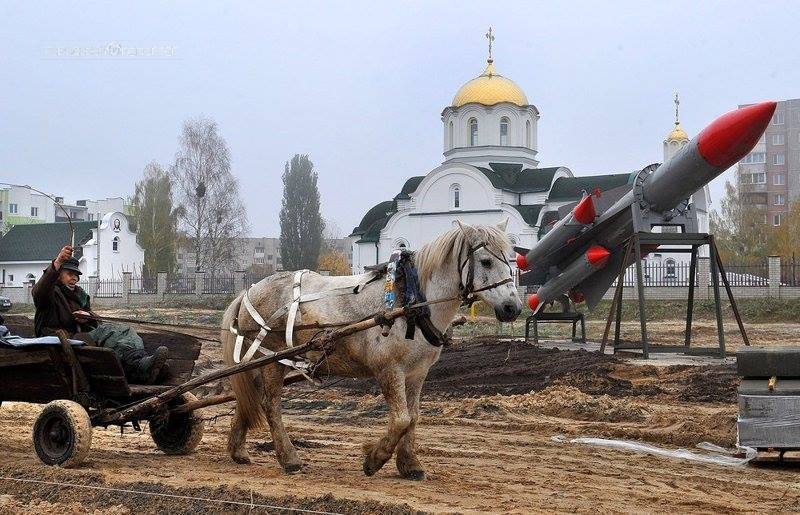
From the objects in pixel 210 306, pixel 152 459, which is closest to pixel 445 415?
pixel 152 459

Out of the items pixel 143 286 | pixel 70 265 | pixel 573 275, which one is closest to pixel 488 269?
pixel 70 265

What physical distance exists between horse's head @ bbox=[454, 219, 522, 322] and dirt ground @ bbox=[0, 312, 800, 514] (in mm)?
1482

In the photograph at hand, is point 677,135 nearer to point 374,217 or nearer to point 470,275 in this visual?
point 374,217

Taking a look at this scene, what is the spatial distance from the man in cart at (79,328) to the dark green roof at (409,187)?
51236 millimetres

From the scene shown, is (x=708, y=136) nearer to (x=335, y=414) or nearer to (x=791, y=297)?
(x=335, y=414)

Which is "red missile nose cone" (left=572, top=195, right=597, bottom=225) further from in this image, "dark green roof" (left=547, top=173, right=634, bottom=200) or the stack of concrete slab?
"dark green roof" (left=547, top=173, right=634, bottom=200)

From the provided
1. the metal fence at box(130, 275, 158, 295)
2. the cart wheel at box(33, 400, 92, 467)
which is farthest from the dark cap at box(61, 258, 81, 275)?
the metal fence at box(130, 275, 158, 295)

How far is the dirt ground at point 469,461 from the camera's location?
6.48 meters

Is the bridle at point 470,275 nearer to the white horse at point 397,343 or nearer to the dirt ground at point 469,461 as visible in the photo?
the white horse at point 397,343

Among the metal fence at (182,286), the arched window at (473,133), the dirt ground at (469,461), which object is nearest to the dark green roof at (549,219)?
the arched window at (473,133)

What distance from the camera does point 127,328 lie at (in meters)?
8.80

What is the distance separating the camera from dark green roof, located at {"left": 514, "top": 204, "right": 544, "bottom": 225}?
178 ft

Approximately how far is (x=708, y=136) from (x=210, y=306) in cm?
3362

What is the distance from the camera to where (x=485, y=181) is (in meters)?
55.9
